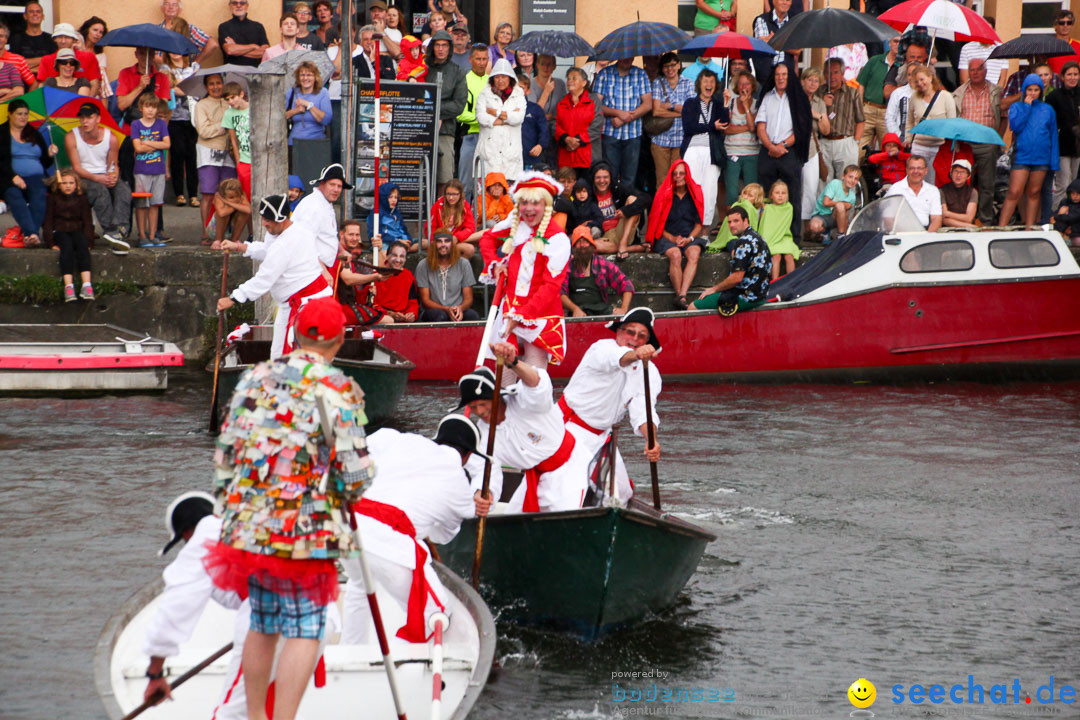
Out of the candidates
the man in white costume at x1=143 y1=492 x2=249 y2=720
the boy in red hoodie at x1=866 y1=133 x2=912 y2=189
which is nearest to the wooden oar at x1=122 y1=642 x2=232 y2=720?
the man in white costume at x1=143 y1=492 x2=249 y2=720

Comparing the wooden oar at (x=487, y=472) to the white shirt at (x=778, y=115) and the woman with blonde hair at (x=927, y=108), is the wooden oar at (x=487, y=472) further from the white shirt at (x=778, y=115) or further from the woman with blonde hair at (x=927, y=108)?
the woman with blonde hair at (x=927, y=108)

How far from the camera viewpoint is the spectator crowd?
15922mm

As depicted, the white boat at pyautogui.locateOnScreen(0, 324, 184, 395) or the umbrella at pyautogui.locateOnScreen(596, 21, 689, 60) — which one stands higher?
the umbrella at pyautogui.locateOnScreen(596, 21, 689, 60)

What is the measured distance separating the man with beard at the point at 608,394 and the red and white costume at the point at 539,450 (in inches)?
17.8

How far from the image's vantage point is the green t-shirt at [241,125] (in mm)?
16266

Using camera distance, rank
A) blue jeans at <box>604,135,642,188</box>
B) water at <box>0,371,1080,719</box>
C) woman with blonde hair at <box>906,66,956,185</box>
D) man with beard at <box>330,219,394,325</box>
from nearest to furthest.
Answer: water at <box>0,371,1080,719</box>, man with beard at <box>330,219,394,325</box>, woman with blonde hair at <box>906,66,956,185</box>, blue jeans at <box>604,135,642,188</box>

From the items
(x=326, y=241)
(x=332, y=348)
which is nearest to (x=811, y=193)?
(x=326, y=241)

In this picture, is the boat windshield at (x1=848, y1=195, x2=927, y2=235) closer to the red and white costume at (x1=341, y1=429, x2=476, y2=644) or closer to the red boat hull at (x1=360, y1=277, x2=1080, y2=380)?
the red boat hull at (x1=360, y1=277, x2=1080, y2=380)

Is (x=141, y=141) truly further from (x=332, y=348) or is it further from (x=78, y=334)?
(x=332, y=348)

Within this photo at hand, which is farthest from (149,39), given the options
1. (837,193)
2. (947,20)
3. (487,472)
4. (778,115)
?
(487,472)

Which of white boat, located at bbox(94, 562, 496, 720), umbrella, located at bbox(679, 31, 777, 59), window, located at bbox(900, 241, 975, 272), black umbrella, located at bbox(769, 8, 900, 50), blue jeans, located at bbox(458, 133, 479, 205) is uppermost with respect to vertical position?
black umbrella, located at bbox(769, 8, 900, 50)

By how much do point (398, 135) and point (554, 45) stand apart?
2169 mm

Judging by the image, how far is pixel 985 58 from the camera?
56.4 feet

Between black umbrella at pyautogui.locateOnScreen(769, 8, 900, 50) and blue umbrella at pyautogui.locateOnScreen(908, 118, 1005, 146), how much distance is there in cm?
113
